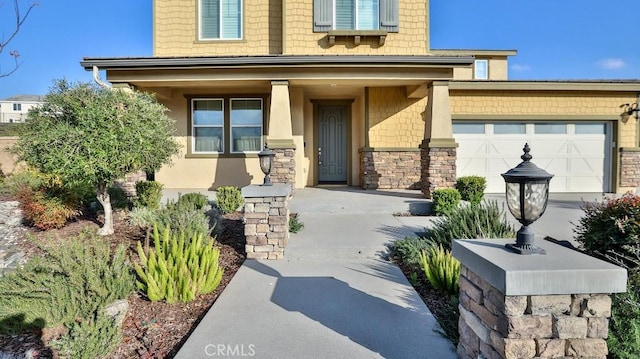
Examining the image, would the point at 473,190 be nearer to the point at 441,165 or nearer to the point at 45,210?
the point at 441,165

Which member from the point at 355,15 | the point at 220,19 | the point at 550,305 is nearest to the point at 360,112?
the point at 355,15

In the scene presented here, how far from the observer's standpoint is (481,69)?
16.5 m

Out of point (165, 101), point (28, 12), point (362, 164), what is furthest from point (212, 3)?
point (362, 164)

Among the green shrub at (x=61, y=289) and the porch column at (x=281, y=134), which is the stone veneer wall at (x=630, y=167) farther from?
the green shrub at (x=61, y=289)

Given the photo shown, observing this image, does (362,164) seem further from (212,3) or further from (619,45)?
(619,45)

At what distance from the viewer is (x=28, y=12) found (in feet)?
19.7

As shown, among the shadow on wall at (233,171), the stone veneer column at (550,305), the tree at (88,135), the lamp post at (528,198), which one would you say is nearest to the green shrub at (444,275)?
the lamp post at (528,198)

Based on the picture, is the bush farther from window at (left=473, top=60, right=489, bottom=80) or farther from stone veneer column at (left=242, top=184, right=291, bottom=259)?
window at (left=473, top=60, right=489, bottom=80)

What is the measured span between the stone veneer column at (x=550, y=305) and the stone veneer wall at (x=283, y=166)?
669 centimetres

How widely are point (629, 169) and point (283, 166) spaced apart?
10989mm

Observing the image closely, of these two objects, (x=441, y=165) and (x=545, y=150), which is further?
(x=545, y=150)

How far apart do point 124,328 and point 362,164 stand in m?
8.46

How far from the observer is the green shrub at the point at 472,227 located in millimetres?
4949

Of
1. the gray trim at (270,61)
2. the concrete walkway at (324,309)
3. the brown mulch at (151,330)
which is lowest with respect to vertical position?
the brown mulch at (151,330)
